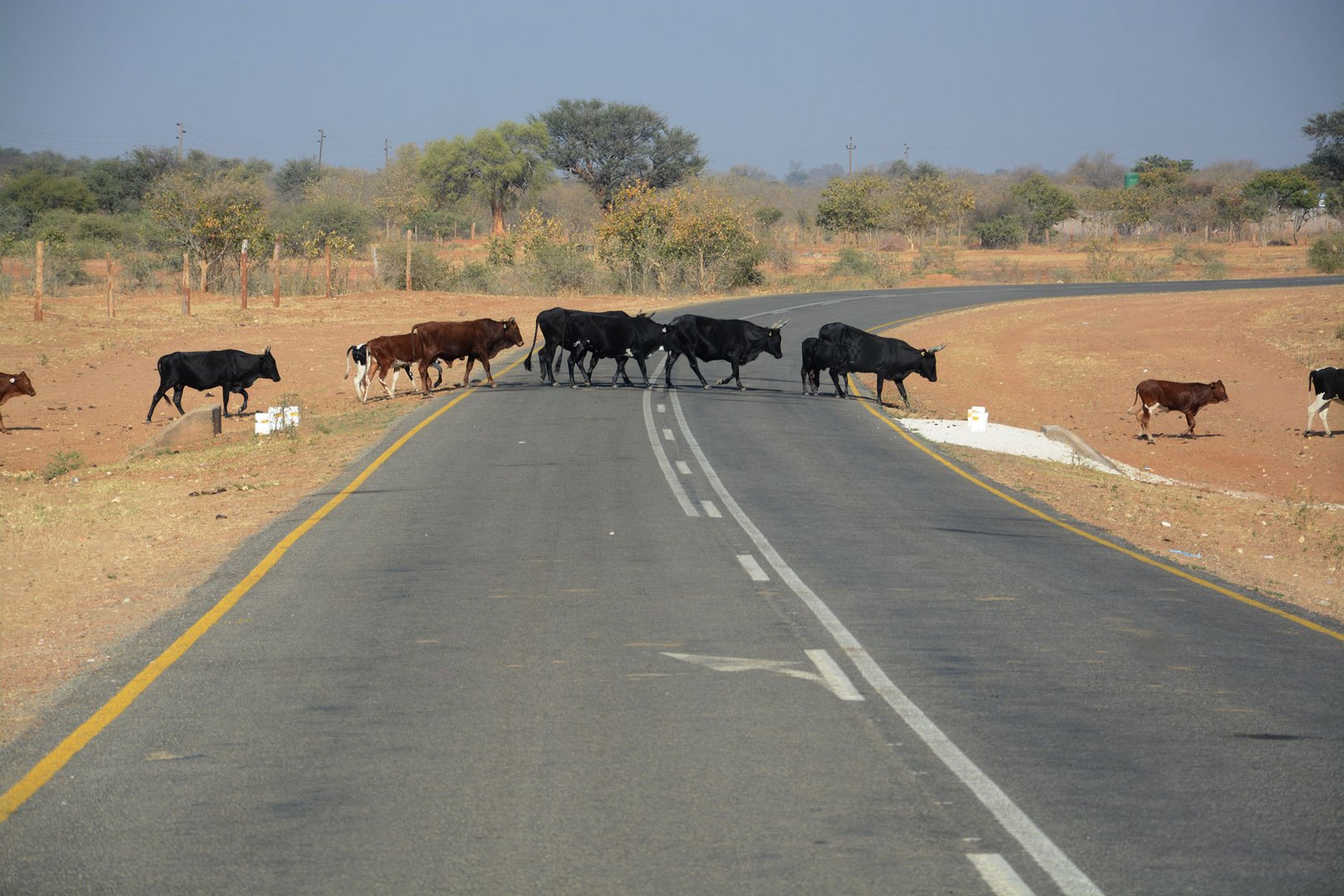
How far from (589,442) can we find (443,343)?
8.12 meters

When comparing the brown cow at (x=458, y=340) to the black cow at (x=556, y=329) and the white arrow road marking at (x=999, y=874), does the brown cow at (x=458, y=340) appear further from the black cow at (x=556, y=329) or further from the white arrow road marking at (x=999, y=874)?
the white arrow road marking at (x=999, y=874)

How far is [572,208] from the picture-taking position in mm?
109938

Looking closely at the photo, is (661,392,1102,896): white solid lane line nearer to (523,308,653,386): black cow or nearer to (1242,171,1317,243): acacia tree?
(523,308,653,386): black cow

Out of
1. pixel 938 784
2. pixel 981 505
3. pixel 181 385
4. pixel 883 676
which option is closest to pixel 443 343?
pixel 181 385

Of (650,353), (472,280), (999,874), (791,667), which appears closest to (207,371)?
(650,353)

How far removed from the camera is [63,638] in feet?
31.9

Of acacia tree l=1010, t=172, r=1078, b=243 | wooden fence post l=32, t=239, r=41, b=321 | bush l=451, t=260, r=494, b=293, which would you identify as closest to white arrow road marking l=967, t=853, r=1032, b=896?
wooden fence post l=32, t=239, r=41, b=321

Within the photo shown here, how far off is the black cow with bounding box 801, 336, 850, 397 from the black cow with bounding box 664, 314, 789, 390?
2.26 ft

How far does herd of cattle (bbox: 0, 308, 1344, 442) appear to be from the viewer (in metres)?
27.8

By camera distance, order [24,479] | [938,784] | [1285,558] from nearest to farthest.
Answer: [938,784] < [1285,558] < [24,479]

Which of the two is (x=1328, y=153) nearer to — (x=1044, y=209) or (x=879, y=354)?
(x=1044, y=209)

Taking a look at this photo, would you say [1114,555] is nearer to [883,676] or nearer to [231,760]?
[883,676]

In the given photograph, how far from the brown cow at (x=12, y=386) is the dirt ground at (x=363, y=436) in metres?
0.72

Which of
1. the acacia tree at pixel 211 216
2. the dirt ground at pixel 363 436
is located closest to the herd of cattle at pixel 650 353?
the dirt ground at pixel 363 436
